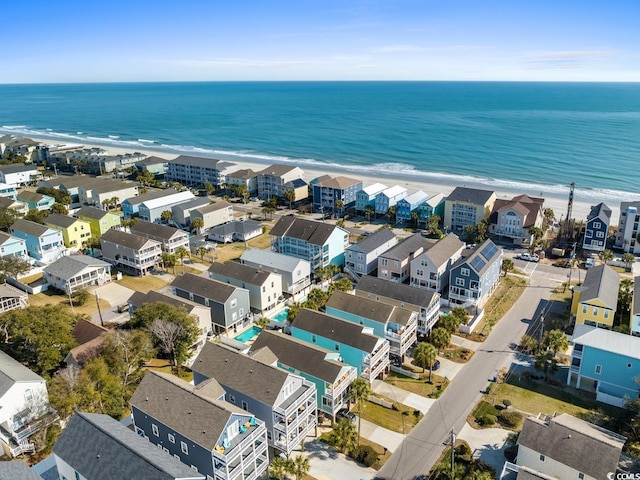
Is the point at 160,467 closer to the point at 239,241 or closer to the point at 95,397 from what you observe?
the point at 95,397

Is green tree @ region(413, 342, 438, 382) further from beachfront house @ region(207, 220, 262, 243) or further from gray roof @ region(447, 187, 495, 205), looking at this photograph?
gray roof @ region(447, 187, 495, 205)

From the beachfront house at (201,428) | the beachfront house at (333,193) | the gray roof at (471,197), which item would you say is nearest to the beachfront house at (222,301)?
the beachfront house at (201,428)

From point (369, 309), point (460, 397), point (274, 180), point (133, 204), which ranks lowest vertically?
point (460, 397)

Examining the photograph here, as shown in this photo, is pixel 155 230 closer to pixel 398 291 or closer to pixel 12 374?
pixel 12 374

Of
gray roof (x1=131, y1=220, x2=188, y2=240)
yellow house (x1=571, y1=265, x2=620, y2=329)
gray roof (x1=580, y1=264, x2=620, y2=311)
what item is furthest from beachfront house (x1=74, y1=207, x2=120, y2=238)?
gray roof (x1=580, y1=264, x2=620, y2=311)

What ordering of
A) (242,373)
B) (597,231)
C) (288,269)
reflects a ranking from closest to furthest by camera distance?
1. (242,373)
2. (288,269)
3. (597,231)

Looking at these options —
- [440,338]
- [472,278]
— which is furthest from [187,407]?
[472,278]

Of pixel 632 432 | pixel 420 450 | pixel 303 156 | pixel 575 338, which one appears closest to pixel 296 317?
pixel 420 450
